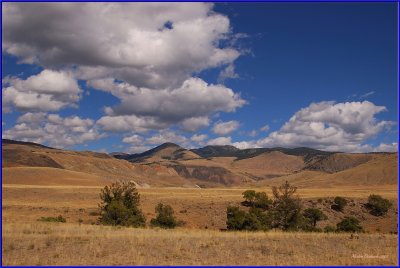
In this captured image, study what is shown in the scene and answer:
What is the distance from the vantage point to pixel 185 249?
696 inches

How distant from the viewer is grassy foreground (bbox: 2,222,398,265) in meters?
15.3

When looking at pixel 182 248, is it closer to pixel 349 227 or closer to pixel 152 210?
pixel 349 227

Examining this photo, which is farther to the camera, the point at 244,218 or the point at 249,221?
the point at 244,218

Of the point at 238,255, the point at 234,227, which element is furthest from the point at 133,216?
the point at 238,255

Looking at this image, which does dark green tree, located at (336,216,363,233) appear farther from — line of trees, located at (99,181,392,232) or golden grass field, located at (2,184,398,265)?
golden grass field, located at (2,184,398,265)

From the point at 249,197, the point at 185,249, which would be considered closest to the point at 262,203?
the point at 249,197

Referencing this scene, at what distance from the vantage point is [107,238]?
20.2m

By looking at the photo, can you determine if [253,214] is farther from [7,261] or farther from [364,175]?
[364,175]

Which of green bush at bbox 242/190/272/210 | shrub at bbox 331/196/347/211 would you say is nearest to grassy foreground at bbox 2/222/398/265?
green bush at bbox 242/190/272/210

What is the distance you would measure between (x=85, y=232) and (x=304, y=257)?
452 inches

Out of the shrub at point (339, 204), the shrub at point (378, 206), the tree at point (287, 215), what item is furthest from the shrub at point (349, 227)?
the shrub at point (378, 206)

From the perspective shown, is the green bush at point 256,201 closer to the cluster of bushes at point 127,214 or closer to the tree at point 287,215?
the tree at point 287,215

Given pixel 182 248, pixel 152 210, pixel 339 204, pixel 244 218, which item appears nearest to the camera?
pixel 182 248

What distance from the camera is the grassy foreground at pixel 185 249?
1527 centimetres
